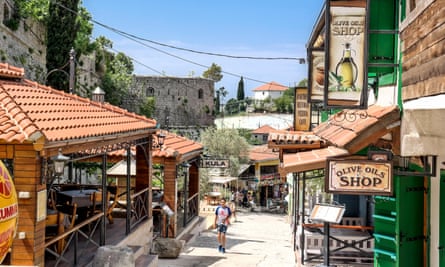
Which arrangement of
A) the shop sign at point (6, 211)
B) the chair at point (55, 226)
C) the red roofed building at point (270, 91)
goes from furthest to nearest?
the red roofed building at point (270, 91)
the chair at point (55, 226)
the shop sign at point (6, 211)

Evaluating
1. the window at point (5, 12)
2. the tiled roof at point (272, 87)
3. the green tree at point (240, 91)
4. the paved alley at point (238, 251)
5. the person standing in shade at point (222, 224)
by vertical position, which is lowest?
the paved alley at point (238, 251)

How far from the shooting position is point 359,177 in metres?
6.11

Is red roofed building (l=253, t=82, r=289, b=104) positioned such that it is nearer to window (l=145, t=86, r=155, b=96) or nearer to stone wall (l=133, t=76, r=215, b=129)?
stone wall (l=133, t=76, r=215, b=129)

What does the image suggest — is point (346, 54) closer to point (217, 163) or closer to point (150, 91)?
point (217, 163)

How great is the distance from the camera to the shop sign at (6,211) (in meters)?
4.13

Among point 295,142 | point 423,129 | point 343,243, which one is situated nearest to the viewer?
point 423,129

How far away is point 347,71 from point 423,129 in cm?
137

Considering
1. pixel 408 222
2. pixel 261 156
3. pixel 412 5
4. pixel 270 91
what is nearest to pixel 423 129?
pixel 412 5

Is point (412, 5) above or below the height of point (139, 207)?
above

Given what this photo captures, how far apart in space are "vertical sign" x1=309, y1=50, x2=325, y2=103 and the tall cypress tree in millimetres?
20813

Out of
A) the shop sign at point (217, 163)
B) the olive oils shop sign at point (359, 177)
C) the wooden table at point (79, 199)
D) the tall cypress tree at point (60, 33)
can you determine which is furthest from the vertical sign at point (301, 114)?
the tall cypress tree at point (60, 33)

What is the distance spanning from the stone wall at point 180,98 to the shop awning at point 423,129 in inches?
2098

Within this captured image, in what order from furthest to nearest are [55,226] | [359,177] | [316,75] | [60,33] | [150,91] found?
[150,91] → [60,33] → [55,226] → [316,75] → [359,177]

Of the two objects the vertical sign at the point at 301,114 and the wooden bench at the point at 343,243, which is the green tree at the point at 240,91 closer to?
the vertical sign at the point at 301,114
